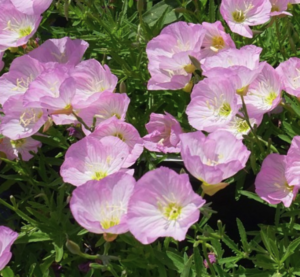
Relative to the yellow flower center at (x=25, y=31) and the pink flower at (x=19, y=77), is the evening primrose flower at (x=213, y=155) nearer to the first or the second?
the pink flower at (x=19, y=77)

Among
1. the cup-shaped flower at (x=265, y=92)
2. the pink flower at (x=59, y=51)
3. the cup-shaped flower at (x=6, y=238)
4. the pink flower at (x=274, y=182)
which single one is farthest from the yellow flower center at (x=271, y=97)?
the cup-shaped flower at (x=6, y=238)

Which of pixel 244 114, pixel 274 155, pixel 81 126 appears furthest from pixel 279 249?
pixel 81 126

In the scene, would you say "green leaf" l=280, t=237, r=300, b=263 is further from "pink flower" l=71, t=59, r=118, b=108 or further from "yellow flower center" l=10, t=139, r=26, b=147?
"yellow flower center" l=10, t=139, r=26, b=147

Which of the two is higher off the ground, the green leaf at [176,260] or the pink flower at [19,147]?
the pink flower at [19,147]

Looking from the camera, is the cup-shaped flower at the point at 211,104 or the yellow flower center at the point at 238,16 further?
the yellow flower center at the point at 238,16

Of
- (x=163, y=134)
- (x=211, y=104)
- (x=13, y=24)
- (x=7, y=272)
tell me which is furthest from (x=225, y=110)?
(x=13, y=24)

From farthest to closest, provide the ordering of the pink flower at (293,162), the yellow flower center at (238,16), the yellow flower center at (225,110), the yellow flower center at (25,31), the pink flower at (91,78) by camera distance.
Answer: the yellow flower center at (25,31) < the yellow flower center at (238,16) < the pink flower at (91,78) < the yellow flower center at (225,110) < the pink flower at (293,162)

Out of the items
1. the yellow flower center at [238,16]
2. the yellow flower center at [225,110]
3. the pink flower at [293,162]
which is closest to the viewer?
the pink flower at [293,162]

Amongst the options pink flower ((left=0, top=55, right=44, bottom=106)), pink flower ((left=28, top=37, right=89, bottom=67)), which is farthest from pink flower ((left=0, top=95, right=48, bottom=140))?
pink flower ((left=28, top=37, right=89, bottom=67))
